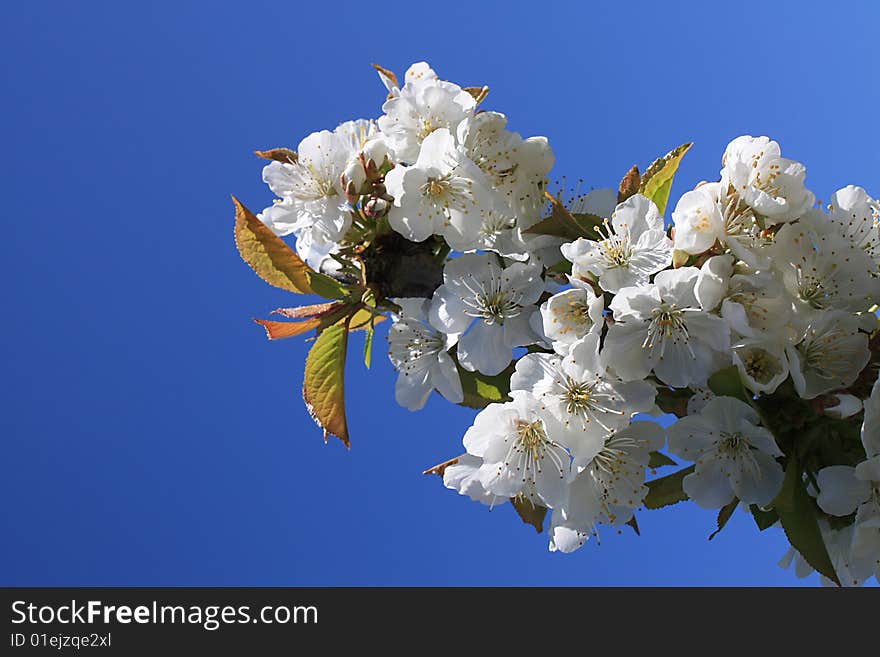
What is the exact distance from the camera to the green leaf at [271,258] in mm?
1210

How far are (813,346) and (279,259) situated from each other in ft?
2.51

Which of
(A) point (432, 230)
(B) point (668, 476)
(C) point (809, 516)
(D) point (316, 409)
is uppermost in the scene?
(A) point (432, 230)

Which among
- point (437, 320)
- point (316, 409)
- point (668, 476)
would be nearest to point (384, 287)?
point (437, 320)

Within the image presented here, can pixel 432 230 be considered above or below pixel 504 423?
above

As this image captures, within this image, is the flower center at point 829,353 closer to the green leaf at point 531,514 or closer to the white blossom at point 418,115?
the green leaf at point 531,514

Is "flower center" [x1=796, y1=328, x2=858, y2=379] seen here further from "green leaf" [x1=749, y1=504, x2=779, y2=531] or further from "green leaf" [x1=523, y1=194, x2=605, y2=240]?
"green leaf" [x1=523, y1=194, x2=605, y2=240]

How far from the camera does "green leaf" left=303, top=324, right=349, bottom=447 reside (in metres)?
1.27

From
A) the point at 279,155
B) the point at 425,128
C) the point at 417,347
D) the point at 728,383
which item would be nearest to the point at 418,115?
the point at 425,128

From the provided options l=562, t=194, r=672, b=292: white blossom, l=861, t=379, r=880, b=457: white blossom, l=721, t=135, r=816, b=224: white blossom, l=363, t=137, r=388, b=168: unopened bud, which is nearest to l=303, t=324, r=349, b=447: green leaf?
l=363, t=137, r=388, b=168: unopened bud

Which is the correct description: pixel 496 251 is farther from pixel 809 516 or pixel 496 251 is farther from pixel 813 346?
pixel 809 516

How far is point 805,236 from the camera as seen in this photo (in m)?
1.19
